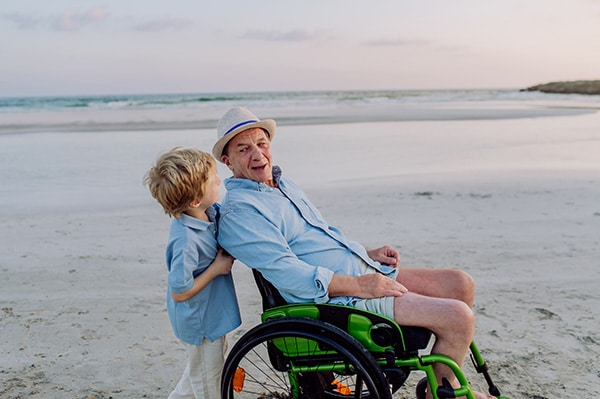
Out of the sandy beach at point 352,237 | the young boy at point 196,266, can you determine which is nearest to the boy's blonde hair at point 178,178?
the young boy at point 196,266

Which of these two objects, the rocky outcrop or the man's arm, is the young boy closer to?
the man's arm

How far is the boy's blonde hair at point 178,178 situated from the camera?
2.19 meters

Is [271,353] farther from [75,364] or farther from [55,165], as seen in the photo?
[55,165]

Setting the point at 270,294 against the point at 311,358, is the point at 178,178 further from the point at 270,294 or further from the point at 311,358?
the point at 311,358

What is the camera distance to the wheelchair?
2.11 meters

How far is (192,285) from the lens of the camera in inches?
89.2

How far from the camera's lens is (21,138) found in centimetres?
1505

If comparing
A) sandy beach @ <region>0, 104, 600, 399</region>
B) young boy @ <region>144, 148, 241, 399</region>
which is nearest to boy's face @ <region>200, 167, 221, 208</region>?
young boy @ <region>144, 148, 241, 399</region>

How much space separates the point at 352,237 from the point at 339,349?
3.54 metres

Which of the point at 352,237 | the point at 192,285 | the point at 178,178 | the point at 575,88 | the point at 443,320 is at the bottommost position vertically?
the point at 352,237

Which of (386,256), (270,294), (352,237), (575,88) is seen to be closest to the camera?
(270,294)

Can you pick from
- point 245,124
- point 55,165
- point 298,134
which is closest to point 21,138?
point 55,165

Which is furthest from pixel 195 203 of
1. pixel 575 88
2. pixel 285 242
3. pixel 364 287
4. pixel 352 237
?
pixel 575 88

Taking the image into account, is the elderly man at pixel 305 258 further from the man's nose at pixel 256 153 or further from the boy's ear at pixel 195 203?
the boy's ear at pixel 195 203
